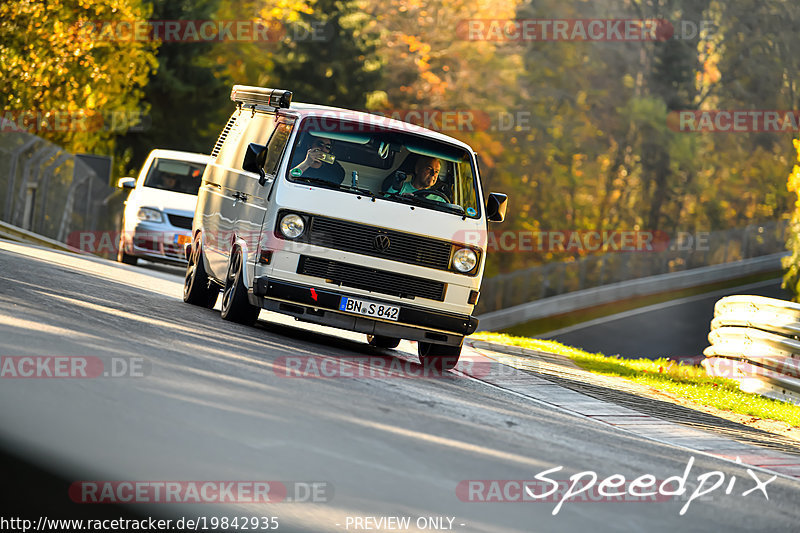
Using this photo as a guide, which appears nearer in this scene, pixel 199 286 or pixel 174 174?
pixel 199 286

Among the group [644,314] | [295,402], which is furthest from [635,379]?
[644,314]

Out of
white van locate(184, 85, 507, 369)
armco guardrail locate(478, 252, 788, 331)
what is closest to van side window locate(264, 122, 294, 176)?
white van locate(184, 85, 507, 369)

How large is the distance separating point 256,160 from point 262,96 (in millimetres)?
1459

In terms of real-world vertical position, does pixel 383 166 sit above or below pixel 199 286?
above

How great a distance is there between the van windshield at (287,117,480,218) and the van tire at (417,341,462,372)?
4.49 ft

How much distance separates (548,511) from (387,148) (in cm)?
631

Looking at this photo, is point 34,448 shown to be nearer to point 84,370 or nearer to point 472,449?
point 84,370

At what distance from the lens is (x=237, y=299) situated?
11883mm

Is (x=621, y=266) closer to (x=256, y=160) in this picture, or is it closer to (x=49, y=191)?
(x=49, y=191)

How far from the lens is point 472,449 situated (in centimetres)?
→ 740

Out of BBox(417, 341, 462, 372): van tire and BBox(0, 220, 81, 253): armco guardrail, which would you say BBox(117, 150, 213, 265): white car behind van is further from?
BBox(417, 341, 462, 372): van tire

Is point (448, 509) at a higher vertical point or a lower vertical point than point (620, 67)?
lower

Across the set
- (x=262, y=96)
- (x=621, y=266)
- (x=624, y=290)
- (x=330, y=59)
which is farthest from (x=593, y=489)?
(x=330, y=59)

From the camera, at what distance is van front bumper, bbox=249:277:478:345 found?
1111cm
